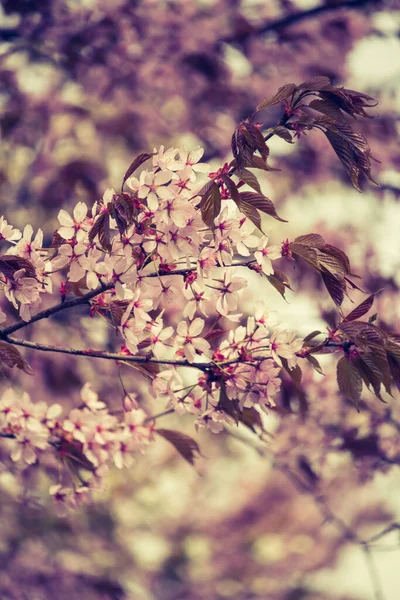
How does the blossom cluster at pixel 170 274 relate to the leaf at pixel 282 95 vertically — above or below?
below

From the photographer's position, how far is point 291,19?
360 cm

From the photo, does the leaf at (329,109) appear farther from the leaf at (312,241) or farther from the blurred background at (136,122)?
the blurred background at (136,122)

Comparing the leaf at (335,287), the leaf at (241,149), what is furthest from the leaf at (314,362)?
the leaf at (241,149)

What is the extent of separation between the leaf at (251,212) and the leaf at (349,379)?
34 cm

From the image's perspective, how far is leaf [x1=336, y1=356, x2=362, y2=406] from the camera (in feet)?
3.87

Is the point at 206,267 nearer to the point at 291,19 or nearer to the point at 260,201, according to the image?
the point at 260,201

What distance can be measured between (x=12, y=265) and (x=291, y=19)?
10.2 ft

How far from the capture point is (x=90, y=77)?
11.8ft

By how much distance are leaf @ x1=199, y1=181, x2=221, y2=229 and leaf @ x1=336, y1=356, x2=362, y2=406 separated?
40cm

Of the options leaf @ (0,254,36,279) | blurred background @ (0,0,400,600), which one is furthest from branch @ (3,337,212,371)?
blurred background @ (0,0,400,600)

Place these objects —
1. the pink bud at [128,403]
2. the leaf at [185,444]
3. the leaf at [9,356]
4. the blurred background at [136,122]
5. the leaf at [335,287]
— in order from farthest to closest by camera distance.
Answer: the blurred background at [136,122]
the leaf at [185,444]
the pink bud at [128,403]
the leaf at [9,356]
the leaf at [335,287]

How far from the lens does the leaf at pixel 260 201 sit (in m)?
1.08

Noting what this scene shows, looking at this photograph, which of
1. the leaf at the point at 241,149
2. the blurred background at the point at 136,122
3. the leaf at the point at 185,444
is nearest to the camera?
the leaf at the point at 241,149

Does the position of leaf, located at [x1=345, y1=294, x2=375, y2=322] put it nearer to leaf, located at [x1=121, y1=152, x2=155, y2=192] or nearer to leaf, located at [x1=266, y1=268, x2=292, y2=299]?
leaf, located at [x1=266, y1=268, x2=292, y2=299]
